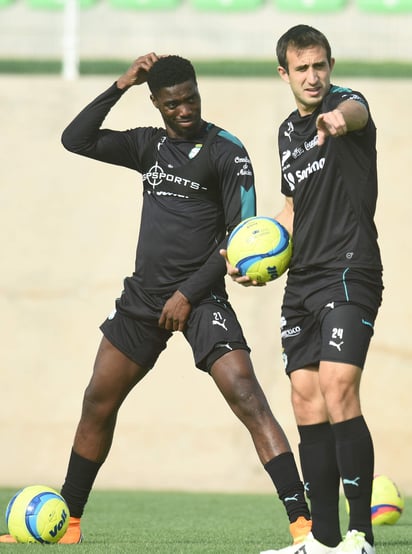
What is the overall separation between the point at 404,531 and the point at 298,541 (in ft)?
4.93

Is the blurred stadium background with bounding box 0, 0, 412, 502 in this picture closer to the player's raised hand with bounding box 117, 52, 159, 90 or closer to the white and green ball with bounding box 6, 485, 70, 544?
the player's raised hand with bounding box 117, 52, 159, 90

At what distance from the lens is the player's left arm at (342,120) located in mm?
4617

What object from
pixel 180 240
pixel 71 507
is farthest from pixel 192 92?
Answer: pixel 71 507

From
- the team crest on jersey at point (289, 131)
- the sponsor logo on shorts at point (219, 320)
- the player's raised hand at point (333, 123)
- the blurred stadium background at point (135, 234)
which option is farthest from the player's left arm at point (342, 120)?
the blurred stadium background at point (135, 234)

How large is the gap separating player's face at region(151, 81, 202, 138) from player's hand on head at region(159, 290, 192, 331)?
2.80ft

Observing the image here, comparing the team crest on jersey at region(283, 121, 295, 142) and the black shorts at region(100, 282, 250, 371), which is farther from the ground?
the team crest on jersey at region(283, 121, 295, 142)

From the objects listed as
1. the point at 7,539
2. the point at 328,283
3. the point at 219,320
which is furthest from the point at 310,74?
the point at 7,539

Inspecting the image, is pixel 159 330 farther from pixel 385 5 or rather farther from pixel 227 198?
pixel 385 5

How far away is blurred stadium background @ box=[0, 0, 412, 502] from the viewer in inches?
417

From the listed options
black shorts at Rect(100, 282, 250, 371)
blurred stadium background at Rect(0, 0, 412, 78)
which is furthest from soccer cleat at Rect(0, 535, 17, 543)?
blurred stadium background at Rect(0, 0, 412, 78)

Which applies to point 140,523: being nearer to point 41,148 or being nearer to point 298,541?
point 298,541

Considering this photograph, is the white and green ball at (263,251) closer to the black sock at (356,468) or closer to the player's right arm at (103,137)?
the black sock at (356,468)

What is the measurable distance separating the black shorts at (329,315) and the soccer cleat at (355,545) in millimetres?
668

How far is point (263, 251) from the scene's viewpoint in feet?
17.1
